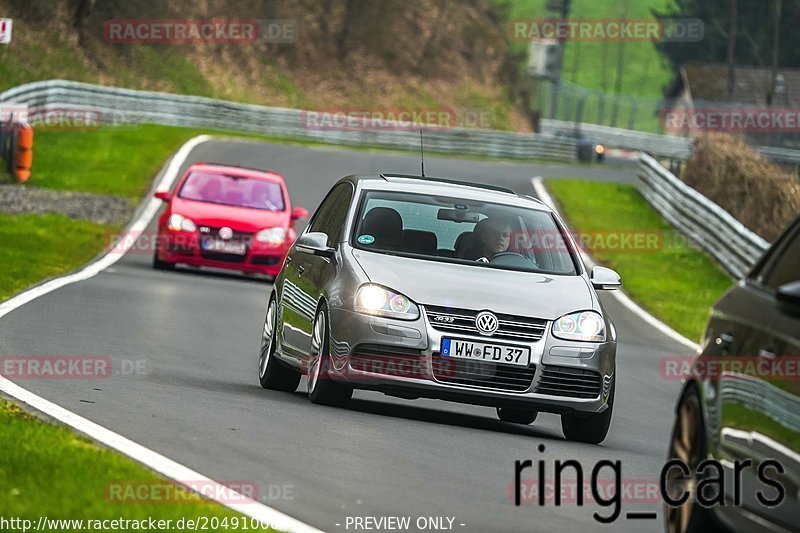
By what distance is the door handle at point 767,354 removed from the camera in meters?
6.62

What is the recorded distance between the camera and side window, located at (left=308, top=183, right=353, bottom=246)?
12.8m

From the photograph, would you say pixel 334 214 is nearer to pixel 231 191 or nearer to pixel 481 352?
pixel 481 352

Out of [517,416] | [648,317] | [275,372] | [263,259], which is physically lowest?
[648,317]

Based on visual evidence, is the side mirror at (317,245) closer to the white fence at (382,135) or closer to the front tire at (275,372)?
the front tire at (275,372)

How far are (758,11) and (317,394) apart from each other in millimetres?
99827

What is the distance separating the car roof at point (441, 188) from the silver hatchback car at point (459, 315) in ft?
0.27

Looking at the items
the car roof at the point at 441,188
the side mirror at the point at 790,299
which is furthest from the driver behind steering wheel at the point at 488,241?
the side mirror at the point at 790,299

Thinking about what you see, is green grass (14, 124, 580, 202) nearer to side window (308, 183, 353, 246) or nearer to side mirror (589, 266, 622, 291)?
side window (308, 183, 353, 246)

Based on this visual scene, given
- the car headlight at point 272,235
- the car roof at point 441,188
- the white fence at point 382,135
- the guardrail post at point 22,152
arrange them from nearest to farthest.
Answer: the car roof at point 441,188
the car headlight at point 272,235
the white fence at point 382,135
the guardrail post at point 22,152

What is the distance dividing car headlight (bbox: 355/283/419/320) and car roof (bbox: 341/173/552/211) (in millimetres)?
1526

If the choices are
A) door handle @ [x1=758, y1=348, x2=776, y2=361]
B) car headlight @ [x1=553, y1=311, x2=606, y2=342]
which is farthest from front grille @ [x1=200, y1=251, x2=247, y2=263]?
door handle @ [x1=758, y1=348, x2=776, y2=361]

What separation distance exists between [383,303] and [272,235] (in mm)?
13780

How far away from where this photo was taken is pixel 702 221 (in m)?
34.8

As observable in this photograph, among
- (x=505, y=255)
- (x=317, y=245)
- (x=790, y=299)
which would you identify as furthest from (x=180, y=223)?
(x=790, y=299)
